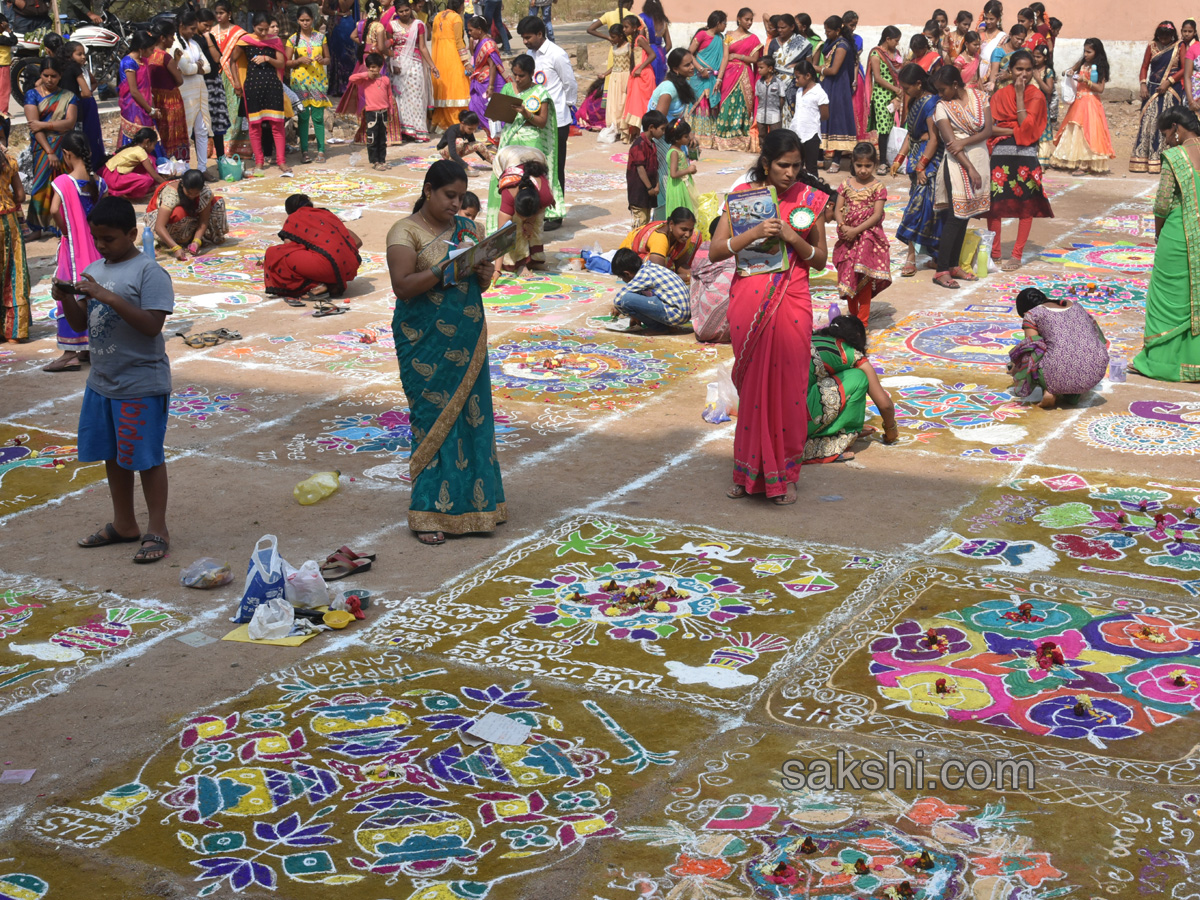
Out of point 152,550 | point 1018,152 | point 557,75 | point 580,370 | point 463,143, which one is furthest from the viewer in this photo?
point 463,143

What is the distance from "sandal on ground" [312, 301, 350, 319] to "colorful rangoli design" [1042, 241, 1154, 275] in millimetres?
5908

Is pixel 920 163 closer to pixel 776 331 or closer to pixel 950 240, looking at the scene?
pixel 950 240

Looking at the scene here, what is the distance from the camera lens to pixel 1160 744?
13.6 ft

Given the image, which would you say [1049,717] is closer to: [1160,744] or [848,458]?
[1160,744]

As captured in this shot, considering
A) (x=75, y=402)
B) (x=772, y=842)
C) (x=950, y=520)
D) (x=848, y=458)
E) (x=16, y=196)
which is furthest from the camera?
(x=16, y=196)

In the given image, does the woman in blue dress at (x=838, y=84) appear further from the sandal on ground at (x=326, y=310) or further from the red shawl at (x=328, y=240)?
the sandal on ground at (x=326, y=310)

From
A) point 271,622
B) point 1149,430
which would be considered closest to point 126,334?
point 271,622

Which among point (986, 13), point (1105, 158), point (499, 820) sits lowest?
point (499, 820)

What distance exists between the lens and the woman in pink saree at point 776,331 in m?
6.15

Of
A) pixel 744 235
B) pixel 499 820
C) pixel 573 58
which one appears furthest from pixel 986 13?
pixel 499 820

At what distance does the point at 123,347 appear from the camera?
5484 mm

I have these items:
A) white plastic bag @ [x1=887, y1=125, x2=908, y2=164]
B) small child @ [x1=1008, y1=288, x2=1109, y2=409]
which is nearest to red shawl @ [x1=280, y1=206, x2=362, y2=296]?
small child @ [x1=1008, y1=288, x2=1109, y2=409]

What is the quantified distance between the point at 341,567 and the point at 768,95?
11.5 metres

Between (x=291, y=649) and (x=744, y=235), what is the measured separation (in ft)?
9.11
